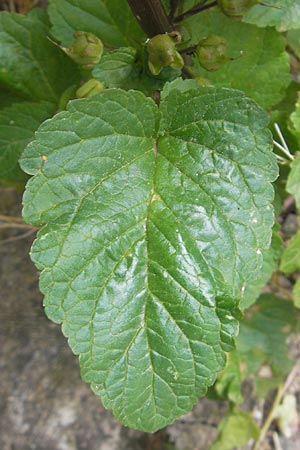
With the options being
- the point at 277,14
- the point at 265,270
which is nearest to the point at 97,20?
the point at 277,14

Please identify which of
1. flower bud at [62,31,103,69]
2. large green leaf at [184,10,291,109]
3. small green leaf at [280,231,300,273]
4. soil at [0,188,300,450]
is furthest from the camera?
soil at [0,188,300,450]

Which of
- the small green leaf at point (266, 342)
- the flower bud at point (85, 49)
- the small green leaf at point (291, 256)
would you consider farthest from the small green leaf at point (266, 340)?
the flower bud at point (85, 49)

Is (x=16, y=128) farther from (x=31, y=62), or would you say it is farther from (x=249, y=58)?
(x=249, y=58)

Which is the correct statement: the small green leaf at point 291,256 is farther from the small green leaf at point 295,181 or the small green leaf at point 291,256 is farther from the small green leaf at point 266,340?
the small green leaf at point 266,340

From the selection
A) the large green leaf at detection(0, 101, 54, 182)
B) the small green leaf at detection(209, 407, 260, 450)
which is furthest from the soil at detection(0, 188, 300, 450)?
the large green leaf at detection(0, 101, 54, 182)

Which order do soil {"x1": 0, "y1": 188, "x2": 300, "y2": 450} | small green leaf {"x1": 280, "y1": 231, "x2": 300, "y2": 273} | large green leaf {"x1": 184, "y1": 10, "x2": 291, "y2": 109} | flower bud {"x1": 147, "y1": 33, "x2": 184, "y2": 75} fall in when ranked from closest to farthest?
flower bud {"x1": 147, "y1": 33, "x2": 184, "y2": 75} → large green leaf {"x1": 184, "y1": 10, "x2": 291, "y2": 109} → small green leaf {"x1": 280, "y1": 231, "x2": 300, "y2": 273} → soil {"x1": 0, "y1": 188, "x2": 300, "y2": 450}

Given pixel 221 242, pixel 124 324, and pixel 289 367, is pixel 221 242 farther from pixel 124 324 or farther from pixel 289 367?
pixel 289 367

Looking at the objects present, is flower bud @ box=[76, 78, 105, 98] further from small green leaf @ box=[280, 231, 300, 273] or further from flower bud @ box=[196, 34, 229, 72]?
small green leaf @ box=[280, 231, 300, 273]
